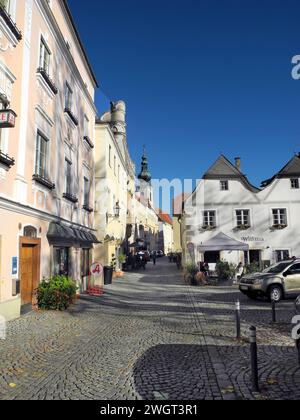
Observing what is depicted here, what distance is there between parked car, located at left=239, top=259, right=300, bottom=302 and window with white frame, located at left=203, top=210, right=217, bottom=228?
41.7ft

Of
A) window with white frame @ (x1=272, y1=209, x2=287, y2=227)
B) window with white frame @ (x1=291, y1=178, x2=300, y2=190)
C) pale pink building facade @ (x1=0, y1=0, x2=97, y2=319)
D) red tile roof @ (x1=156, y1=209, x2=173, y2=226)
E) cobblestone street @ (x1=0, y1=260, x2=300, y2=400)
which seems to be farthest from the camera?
red tile roof @ (x1=156, y1=209, x2=173, y2=226)

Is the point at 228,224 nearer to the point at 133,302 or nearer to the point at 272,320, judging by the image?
the point at 133,302

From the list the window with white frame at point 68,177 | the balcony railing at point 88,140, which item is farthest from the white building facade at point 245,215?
the window with white frame at point 68,177

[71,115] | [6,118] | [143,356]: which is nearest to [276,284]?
[143,356]

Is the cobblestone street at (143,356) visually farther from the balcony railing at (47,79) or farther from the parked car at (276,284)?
the balcony railing at (47,79)

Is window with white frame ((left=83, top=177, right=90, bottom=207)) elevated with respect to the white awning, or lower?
elevated

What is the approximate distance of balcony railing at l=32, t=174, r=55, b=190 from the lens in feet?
37.6

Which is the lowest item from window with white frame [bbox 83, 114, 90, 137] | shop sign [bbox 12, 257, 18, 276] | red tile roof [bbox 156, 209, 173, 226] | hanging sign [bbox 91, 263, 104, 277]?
hanging sign [bbox 91, 263, 104, 277]

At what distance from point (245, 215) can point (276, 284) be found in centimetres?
1356

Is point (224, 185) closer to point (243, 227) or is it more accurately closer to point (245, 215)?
point (245, 215)

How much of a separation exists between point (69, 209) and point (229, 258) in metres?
15.1

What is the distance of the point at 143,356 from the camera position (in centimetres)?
666

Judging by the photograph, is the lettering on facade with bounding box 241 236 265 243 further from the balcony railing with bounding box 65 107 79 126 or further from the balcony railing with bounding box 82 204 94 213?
the balcony railing with bounding box 65 107 79 126

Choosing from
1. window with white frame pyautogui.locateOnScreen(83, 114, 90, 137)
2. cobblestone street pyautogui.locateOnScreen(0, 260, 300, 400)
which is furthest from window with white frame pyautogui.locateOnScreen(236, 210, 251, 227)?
cobblestone street pyautogui.locateOnScreen(0, 260, 300, 400)
